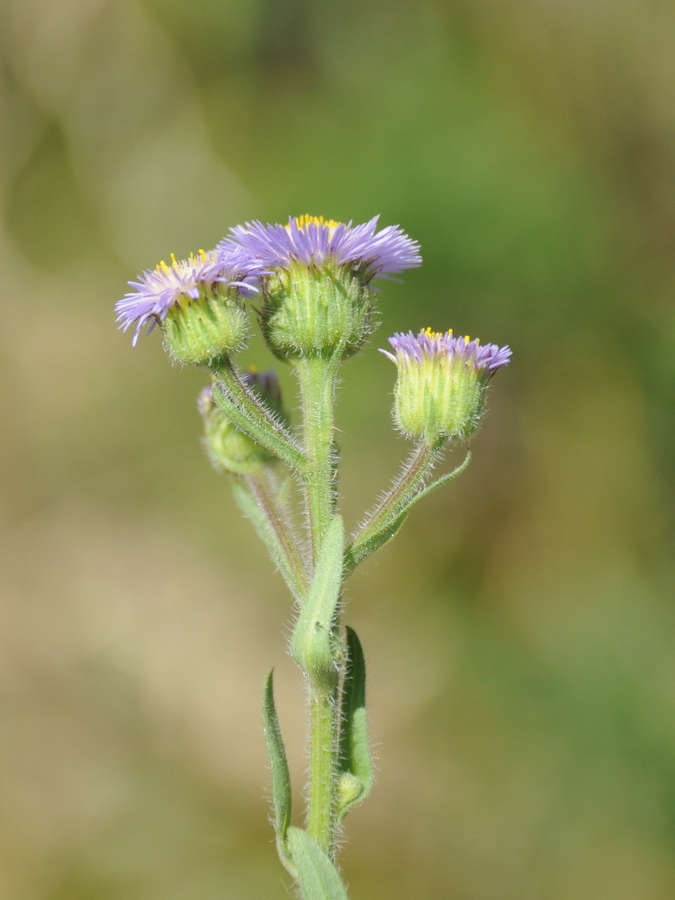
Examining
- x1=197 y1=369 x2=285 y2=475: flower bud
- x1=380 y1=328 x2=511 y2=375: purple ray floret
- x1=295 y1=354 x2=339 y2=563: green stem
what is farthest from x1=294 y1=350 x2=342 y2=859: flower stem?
x1=197 y1=369 x2=285 y2=475: flower bud

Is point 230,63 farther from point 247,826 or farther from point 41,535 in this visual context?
point 247,826

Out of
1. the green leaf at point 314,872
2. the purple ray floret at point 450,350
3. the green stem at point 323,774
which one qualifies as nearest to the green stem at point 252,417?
the purple ray floret at point 450,350

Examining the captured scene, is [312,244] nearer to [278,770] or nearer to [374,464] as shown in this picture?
[278,770]

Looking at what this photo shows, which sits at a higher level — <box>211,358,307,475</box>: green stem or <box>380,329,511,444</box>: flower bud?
<box>380,329,511,444</box>: flower bud

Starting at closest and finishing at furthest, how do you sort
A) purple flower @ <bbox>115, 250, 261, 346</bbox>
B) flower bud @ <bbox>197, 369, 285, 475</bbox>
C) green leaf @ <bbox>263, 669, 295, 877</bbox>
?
green leaf @ <bbox>263, 669, 295, 877</bbox>, purple flower @ <bbox>115, 250, 261, 346</bbox>, flower bud @ <bbox>197, 369, 285, 475</bbox>

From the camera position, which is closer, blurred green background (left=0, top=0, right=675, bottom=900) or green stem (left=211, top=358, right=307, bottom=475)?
green stem (left=211, top=358, right=307, bottom=475)

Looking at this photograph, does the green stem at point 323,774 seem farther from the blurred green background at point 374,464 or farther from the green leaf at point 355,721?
the blurred green background at point 374,464

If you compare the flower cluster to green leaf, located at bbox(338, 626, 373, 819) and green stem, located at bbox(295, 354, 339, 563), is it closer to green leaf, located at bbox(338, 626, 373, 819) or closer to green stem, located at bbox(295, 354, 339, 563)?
green stem, located at bbox(295, 354, 339, 563)
